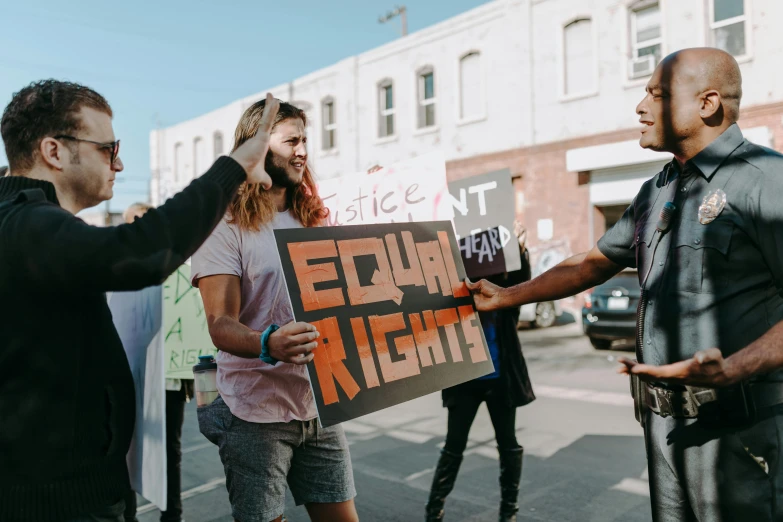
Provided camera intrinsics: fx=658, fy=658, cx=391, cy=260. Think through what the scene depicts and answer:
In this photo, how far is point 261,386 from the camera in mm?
2334

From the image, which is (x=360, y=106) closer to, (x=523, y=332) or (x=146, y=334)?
(x=523, y=332)

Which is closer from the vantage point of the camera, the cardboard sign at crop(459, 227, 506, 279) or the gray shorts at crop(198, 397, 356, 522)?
the gray shorts at crop(198, 397, 356, 522)

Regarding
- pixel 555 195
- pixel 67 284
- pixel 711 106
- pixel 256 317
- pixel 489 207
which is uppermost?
pixel 555 195

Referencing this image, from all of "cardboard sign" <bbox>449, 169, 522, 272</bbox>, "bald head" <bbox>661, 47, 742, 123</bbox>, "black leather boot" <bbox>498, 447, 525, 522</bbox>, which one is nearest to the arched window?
"cardboard sign" <bbox>449, 169, 522, 272</bbox>

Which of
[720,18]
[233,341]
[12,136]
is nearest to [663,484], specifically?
[233,341]

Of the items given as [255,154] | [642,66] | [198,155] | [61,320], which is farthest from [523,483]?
[198,155]

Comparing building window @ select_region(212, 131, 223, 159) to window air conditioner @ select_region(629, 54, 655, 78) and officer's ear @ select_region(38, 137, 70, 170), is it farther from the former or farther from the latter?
officer's ear @ select_region(38, 137, 70, 170)

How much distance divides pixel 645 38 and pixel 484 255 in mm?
14390

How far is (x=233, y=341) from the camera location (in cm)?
214

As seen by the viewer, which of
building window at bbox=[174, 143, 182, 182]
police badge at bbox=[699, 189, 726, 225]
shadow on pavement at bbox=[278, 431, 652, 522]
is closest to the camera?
police badge at bbox=[699, 189, 726, 225]

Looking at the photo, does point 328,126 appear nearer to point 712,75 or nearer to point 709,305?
point 712,75

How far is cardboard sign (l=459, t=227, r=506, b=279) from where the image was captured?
391 cm

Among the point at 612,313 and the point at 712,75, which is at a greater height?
the point at 712,75

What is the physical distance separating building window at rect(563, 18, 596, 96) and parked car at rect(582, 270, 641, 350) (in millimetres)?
7269
